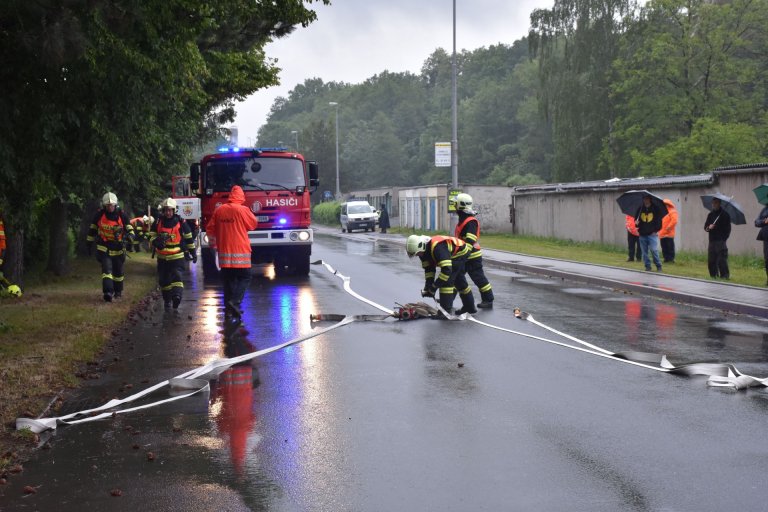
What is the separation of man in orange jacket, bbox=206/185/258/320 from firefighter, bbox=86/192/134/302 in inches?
101

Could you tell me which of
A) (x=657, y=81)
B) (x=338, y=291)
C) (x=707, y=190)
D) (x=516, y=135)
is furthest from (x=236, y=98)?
(x=516, y=135)

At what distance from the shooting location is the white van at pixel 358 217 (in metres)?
59.2

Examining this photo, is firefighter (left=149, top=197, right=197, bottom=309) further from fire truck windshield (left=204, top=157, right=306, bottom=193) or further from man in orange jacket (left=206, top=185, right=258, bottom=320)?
fire truck windshield (left=204, top=157, right=306, bottom=193)

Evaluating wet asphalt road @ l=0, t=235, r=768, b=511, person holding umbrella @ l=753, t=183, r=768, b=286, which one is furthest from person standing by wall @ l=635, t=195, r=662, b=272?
wet asphalt road @ l=0, t=235, r=768, b=511

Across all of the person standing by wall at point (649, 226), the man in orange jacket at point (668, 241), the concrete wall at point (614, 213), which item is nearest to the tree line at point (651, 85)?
the concrete wall at point (614, 213)

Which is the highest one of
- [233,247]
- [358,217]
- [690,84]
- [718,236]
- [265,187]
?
[690,84]

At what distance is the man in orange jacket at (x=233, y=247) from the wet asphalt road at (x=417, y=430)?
1451mm

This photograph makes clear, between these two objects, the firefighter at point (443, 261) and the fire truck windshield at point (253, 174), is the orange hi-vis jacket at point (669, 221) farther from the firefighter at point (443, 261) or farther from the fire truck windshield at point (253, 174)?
the firefighter at point (443, 261)

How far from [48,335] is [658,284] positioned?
39.5 feet

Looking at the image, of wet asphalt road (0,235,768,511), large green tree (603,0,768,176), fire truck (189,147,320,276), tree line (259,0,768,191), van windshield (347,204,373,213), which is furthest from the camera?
van windshield (347,204,373,213)

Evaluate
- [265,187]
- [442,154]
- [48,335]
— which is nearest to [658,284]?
[265,187]

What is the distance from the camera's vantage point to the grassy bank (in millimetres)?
8281

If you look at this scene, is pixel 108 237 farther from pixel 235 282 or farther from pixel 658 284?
pixel 658 284

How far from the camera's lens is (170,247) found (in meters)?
15.6
